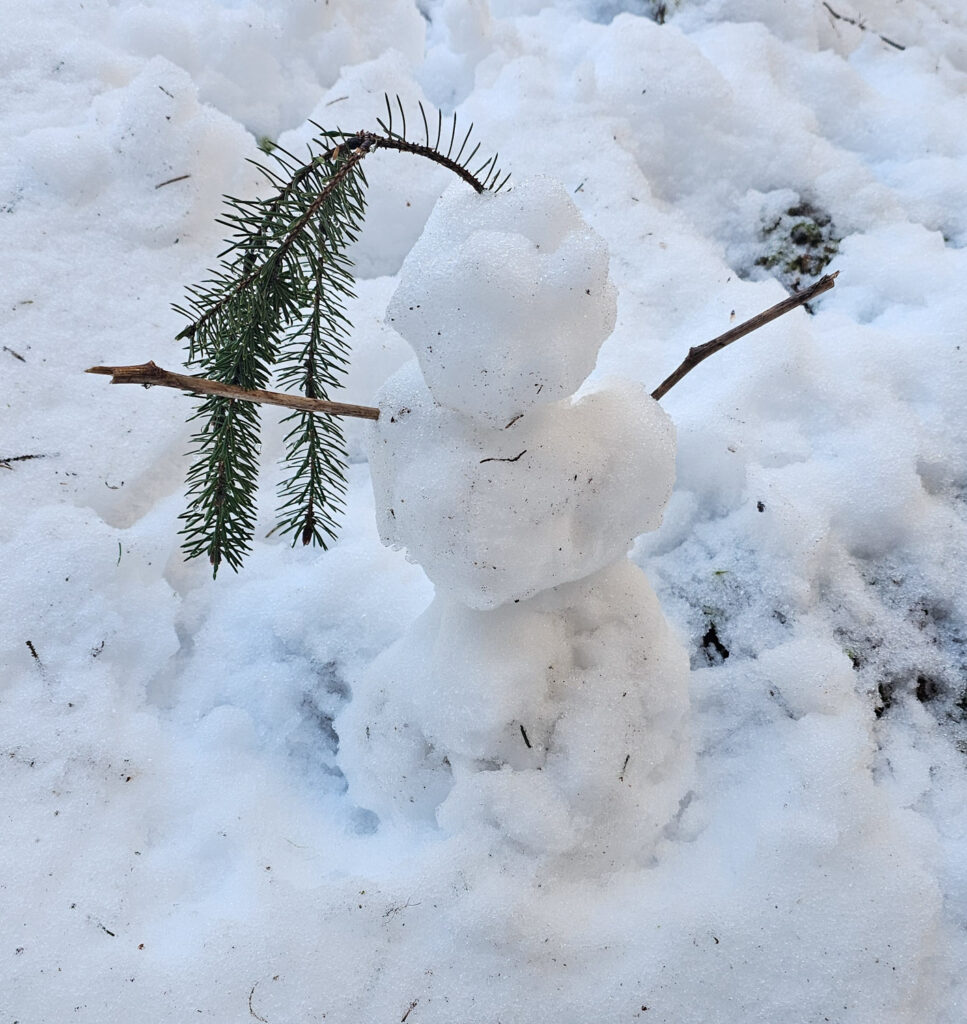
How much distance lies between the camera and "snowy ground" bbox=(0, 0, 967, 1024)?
1152mm

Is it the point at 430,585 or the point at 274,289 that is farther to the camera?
the point at 430,585

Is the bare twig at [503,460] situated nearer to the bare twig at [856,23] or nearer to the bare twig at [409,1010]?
the bare twig at [409,1010]

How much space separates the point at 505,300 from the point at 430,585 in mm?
801

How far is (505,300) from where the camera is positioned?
86 centimetres

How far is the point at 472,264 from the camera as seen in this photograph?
0.86m

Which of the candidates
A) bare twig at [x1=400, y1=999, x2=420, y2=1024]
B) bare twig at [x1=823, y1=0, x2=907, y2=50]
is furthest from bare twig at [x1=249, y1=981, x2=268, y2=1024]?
bare twig at [x1=823, y1=0, x2=907, y2=50]

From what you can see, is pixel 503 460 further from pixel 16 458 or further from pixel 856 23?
pixel 856 23

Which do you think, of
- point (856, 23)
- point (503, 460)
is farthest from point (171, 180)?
point (856, 23)

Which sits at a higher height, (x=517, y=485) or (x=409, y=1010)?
(x=517, y=485)

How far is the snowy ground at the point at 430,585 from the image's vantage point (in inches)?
45.4

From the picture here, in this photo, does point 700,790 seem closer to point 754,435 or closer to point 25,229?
point 754,435

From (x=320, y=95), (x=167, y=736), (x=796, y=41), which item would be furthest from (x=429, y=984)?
(x=796, y=41)

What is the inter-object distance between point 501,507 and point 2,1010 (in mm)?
1014

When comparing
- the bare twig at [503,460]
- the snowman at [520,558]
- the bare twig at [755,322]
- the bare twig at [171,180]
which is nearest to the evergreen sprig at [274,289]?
the snowman at [520,558]
